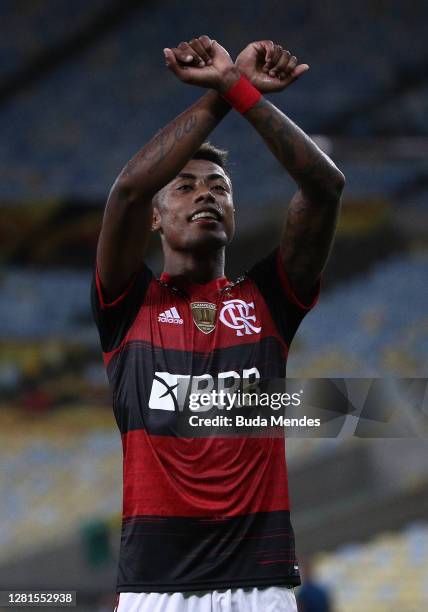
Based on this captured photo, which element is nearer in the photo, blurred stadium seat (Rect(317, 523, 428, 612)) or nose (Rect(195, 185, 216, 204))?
nose (Rect(195, 185, 216, 204))

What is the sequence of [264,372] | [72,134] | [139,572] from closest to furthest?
[139,572] → [264,372] → [72,134]

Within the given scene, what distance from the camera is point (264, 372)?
247 centimetres

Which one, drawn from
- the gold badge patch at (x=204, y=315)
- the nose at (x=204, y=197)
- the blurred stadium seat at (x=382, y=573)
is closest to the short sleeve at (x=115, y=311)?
the gold badge patch at (x=204, y=315)

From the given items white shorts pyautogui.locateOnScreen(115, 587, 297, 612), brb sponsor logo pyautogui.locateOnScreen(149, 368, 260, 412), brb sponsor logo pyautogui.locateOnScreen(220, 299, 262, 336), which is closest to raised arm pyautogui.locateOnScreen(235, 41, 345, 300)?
brb sponsor logo pyautogui.locateOnScreen(220, 299, 262, 336)

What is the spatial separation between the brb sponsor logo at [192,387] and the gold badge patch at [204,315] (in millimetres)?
154

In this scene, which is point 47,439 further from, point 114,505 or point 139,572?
point 139,572

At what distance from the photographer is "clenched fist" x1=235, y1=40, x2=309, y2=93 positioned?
233 centimetres

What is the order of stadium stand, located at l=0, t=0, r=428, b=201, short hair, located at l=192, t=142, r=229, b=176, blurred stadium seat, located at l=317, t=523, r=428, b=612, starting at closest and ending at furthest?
short hair, located at l=192, t=142, r=229, b=176
blurred stadium seat, located at l=317, t=523, r=428, b=612
stadium stand, located at l=0, t=0, r=428, b=201

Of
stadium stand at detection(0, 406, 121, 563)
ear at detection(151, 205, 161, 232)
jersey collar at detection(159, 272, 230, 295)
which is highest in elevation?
stadium stand at detection(0, 406, 121, 563)

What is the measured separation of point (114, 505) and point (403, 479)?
2600 millimetres

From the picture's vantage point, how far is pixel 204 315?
2.57 m

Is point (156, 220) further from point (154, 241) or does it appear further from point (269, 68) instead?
point (154, 241)

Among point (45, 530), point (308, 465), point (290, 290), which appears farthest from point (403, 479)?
point (290, 290)

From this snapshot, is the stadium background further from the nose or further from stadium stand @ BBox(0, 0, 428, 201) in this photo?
the nose
